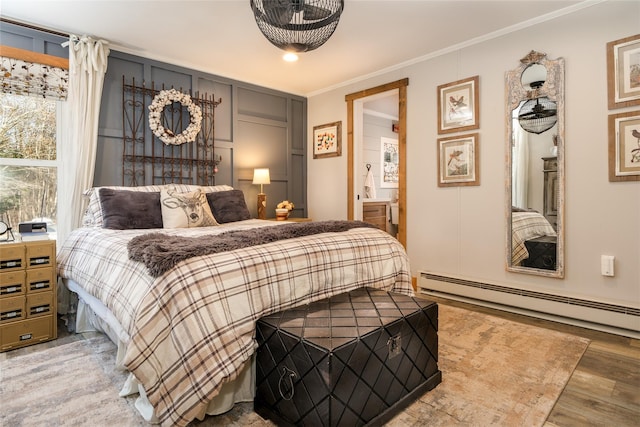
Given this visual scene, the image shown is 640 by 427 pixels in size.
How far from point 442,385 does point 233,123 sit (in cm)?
357

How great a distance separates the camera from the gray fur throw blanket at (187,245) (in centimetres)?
155

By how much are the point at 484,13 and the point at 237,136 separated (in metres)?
2.85

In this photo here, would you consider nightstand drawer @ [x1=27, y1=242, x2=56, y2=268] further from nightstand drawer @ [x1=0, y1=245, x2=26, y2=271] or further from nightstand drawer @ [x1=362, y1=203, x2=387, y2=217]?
nightstand drawer @ [x1=362, y1=203, x2=387, y2=217]

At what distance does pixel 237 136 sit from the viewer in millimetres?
4348

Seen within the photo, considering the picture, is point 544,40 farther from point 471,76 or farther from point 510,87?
point 471,76

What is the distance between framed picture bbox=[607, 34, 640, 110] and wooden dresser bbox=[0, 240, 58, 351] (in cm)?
416

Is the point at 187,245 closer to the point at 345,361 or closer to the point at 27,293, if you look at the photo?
the point at 345,361

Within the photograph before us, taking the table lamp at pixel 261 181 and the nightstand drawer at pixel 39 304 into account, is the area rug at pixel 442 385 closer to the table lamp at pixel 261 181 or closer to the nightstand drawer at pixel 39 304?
the nightstand drawer at pixel 39 304

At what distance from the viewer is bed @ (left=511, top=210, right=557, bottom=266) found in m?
2.98

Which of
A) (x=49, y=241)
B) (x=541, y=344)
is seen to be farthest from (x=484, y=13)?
(x=49, y=241)

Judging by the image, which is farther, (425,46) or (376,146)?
(376,146)

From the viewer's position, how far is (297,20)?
7.59 ft

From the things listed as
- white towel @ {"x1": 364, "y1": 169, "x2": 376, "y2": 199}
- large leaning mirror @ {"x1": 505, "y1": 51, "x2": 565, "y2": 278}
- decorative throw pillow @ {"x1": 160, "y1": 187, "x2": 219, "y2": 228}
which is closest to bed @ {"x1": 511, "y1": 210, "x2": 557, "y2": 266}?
large leaning mirror @ {"x1": 505, "y1": 51, "x2": 565, "y2": 278}

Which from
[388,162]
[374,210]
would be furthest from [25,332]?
[388,162]
